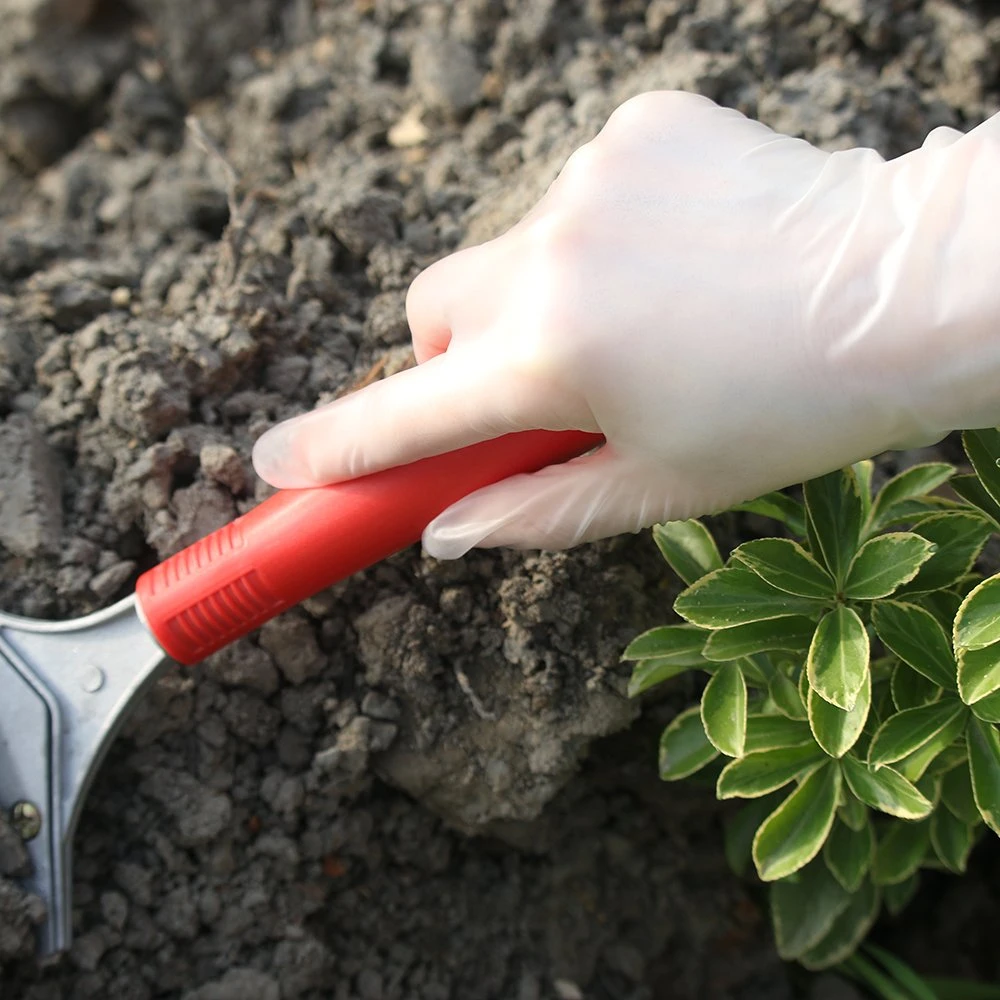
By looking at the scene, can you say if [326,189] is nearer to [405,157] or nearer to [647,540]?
[405,157]

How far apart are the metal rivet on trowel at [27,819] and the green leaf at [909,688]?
3.85ft

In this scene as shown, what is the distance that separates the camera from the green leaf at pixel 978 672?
1.15m

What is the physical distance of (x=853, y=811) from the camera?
1.43 metres

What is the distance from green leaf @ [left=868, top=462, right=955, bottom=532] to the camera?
1.41m

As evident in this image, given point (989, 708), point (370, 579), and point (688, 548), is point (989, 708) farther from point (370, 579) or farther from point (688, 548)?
point (370, 579)

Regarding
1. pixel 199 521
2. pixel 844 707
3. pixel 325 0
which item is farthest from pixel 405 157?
pixel 844 707

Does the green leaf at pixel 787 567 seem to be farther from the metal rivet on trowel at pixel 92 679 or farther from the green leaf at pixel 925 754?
the metal rivet on trowel at pixel 92 679

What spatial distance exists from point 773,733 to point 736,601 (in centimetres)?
23

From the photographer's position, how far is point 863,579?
126cm

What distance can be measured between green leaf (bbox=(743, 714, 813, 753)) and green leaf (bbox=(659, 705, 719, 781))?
95 mm

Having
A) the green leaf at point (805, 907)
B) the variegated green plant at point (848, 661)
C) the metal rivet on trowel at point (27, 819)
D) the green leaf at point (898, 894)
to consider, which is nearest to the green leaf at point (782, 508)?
the variegated green plant at point (848, 661)

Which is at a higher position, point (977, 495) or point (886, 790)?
point (977, 495)

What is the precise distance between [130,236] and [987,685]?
176cm

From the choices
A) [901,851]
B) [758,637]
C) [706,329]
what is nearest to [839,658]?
[758,637]
